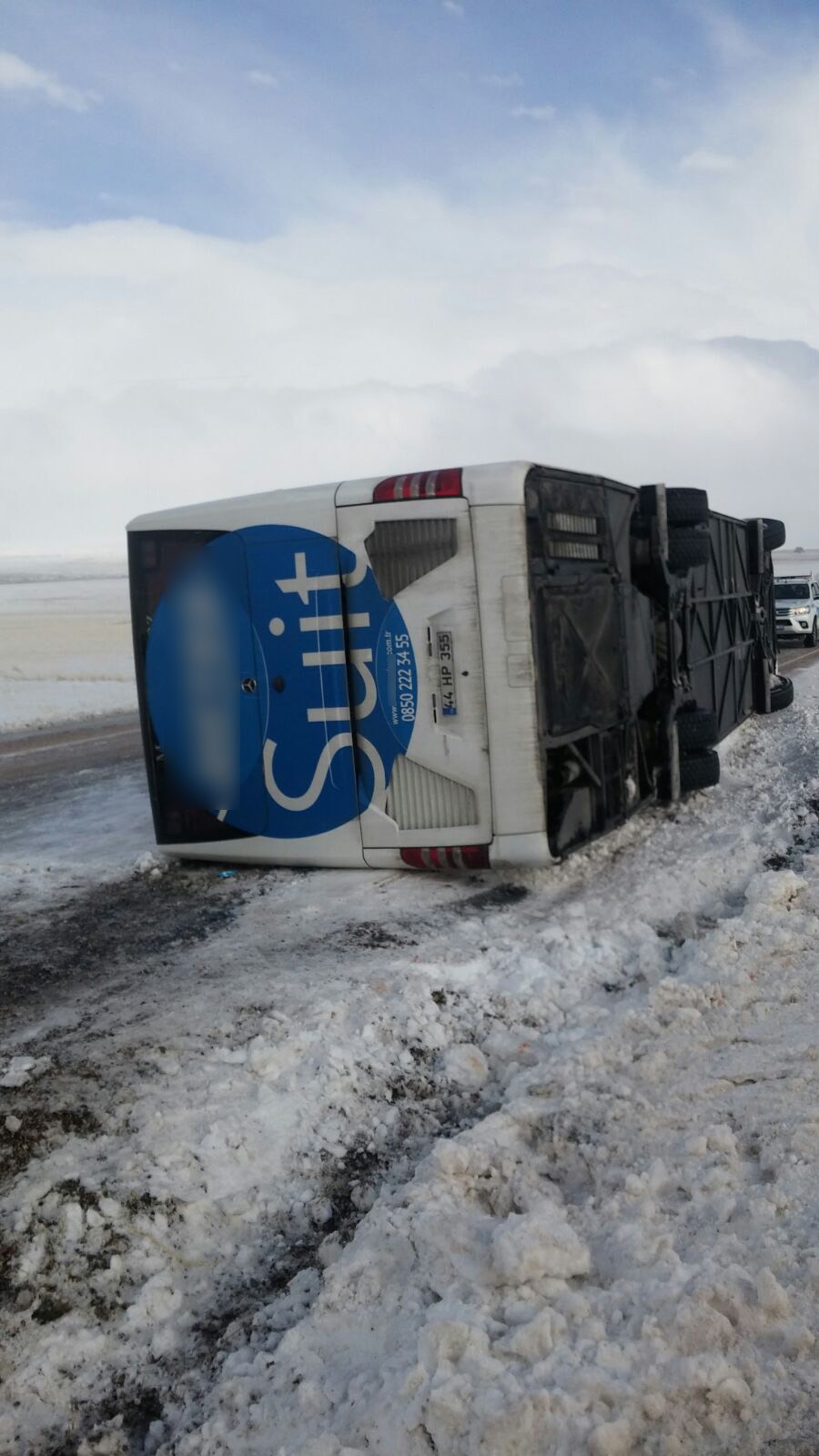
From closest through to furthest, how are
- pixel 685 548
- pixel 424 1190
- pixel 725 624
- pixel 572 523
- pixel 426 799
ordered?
1. pixel 424 1190
2. pixel 426 799
3. pixel 572 523
4. pixel 685 548
5. pixel 725 624

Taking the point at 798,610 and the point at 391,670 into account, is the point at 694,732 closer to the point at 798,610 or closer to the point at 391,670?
the point at 391,670

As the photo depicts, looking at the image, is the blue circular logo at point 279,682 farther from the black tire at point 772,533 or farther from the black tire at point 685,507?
the black tire at point 772,533

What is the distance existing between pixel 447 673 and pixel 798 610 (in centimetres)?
2085

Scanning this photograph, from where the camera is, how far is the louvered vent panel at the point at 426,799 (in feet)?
20.2

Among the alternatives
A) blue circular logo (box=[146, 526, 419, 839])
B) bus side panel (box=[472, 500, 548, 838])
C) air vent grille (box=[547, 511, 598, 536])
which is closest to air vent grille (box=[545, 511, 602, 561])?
air vent grille (box=[547, 511, 598, 536])

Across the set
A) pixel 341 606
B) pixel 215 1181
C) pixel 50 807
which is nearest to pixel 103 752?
pixel 50 807

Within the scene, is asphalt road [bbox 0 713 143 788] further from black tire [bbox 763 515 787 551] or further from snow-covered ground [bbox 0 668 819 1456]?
black tire [bbox 763 515 787 551]

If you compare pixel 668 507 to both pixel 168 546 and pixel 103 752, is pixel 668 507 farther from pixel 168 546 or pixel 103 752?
pixel 103 752

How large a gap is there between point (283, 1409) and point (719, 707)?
835cm

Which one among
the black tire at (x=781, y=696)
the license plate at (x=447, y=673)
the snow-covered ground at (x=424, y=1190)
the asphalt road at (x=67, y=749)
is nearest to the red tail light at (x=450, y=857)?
the snow-covered ground at (x=424, y=1190)

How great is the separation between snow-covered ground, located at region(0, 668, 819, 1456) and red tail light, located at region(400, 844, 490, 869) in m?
0.60

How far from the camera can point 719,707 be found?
992 centimetres

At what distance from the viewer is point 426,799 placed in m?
6.21

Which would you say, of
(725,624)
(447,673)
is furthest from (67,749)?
(447,673)
